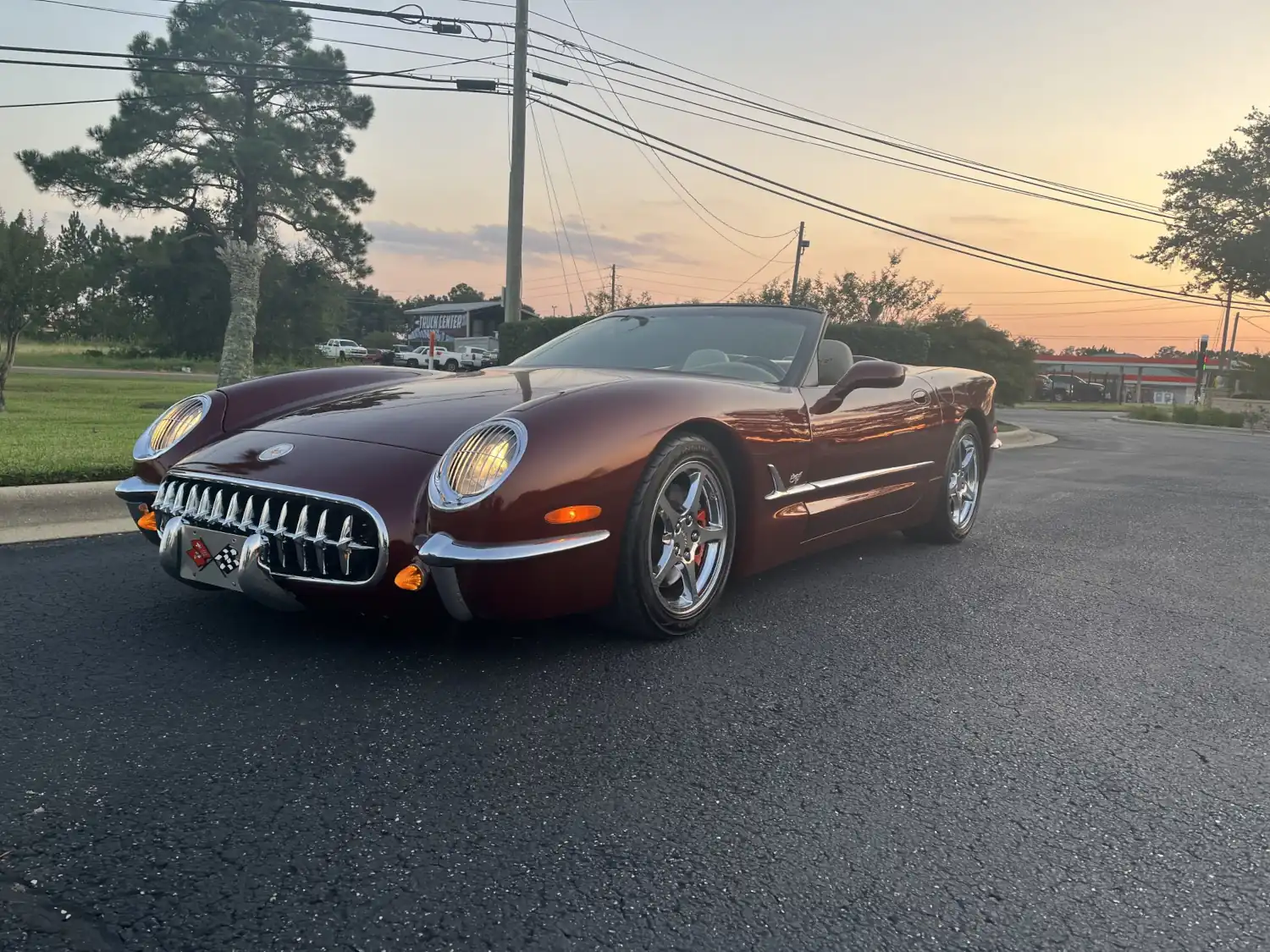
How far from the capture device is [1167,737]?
261 centimetres

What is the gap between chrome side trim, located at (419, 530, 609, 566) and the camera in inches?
102

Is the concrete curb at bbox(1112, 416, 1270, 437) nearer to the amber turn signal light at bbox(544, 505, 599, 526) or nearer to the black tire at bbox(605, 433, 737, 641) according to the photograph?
the black tire at bbox(605, 433, 737, 641)

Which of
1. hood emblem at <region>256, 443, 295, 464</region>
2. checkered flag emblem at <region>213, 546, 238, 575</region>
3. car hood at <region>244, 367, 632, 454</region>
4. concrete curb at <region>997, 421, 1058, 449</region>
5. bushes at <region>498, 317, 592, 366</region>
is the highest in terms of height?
bushes at <region>498, 317, 592, 366</region>

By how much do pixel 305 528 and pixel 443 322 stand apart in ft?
215

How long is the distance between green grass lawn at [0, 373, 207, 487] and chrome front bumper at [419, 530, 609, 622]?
3533 mm

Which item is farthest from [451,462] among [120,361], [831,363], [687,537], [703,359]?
[120,361]

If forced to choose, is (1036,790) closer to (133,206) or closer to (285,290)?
(133,206)

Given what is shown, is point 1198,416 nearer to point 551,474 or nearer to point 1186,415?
point 1186,415

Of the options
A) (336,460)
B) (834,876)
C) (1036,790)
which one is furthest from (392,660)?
(1036,790)

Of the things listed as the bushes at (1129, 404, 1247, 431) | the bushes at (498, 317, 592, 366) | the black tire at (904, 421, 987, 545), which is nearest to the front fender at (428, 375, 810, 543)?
the black tire at (904, 421, 987, 545)

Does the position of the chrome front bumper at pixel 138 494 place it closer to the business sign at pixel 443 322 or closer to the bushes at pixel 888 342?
the bushes at pixel 888 342

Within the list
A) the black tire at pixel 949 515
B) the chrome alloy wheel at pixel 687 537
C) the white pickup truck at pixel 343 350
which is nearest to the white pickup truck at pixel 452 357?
the white pickup truck at pixel 343 350

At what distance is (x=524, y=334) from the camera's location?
16375 mm

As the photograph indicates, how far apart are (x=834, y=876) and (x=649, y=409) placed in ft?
5.40
